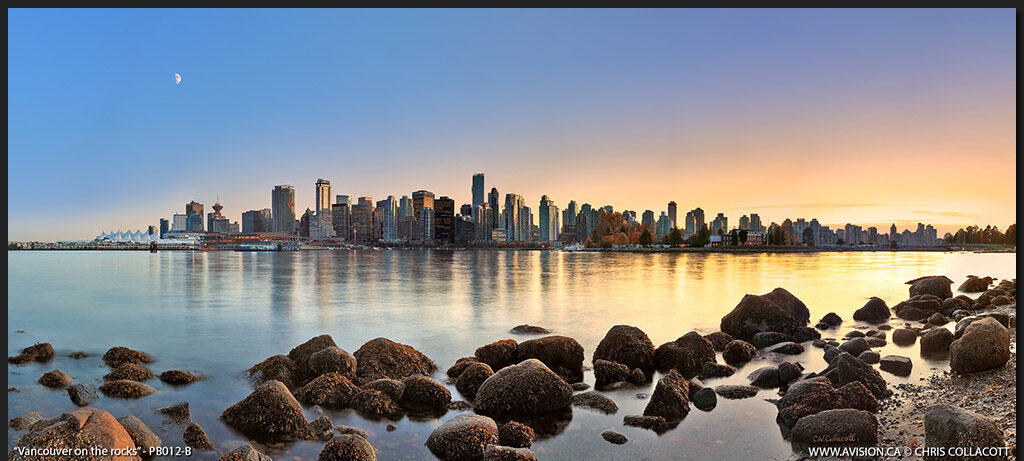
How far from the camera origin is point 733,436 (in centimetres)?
959

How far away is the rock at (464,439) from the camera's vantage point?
8.76 metres

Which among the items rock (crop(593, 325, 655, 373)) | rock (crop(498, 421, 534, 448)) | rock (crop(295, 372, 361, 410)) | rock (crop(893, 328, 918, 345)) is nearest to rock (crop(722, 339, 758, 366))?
rock (crop(593, 325, 655, 373))

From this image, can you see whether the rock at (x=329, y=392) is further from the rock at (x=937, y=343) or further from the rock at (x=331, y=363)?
the rock at (x=937, y=343)

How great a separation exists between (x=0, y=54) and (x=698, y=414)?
1262cm

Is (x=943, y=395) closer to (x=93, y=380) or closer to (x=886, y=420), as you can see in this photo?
(x=886, y=420)

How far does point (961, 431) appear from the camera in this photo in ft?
24.0

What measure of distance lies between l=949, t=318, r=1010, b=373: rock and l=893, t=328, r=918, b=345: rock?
578cm

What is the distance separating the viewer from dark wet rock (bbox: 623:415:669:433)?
10047mm

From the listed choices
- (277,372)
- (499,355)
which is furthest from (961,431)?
(277,372)

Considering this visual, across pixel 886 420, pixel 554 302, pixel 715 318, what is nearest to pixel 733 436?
pixel 886 420

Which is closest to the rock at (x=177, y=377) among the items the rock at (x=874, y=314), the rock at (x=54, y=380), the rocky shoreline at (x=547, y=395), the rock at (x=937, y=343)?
the rocky shoreline at (x=547, y=395)

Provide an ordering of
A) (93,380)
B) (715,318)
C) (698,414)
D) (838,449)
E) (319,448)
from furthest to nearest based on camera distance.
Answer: (715,318)
(93,380)
(698,414)
(319,448)
(838,449)

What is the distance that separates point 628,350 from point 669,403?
407cm

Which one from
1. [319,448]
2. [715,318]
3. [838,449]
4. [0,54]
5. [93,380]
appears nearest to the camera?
[0,54]
